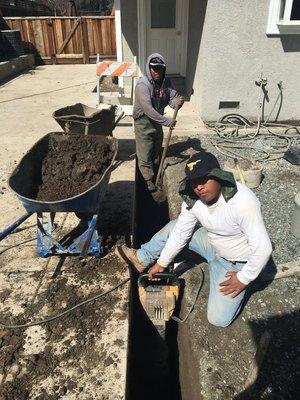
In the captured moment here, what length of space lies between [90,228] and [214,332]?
1.71 metres

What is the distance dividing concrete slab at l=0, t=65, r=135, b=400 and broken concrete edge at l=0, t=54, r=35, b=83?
8.97m

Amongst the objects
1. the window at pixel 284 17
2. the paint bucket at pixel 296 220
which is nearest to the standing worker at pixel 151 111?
the paint bucket at pixel 296 220

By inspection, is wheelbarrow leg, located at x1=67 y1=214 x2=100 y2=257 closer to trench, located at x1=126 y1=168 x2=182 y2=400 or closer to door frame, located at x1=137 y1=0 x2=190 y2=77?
trench, located at x1=126 y1=168 x2=182 y2=400

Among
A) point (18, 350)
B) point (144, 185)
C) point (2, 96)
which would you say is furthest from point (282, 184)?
point (2, 96)

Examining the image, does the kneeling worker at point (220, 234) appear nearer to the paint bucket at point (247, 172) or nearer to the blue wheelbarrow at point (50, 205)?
the blue wheelbarrow at point (50, 205)

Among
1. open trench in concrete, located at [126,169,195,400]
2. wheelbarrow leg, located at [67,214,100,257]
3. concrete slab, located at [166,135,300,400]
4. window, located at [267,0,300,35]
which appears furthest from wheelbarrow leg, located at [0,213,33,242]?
window, located at [267,0,300,35]

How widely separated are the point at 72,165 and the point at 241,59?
4821mm

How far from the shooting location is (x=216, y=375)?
8.39 ft

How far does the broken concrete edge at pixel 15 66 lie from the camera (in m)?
13.1

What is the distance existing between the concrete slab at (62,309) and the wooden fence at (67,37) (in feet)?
41.2

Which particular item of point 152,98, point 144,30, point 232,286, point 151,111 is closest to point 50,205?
point 232,286

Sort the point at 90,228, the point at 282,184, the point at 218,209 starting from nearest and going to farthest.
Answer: the point at 218,209 → the point at 90,228 → the point at 282,184

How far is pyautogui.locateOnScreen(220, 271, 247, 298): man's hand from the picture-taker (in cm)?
288

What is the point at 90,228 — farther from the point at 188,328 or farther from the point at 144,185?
the point at 144,185
